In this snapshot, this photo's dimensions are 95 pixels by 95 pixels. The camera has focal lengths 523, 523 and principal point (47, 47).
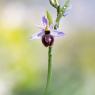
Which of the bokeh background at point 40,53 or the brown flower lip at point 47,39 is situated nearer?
the brown flower lip at point 47,39

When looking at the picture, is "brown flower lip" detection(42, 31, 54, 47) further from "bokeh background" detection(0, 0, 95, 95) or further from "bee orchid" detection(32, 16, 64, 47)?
"bokeh background" detection(0, 0, 95, 95)

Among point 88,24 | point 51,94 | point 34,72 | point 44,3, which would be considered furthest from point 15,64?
point 44,3

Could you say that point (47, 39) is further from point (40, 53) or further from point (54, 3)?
point (40, 53)

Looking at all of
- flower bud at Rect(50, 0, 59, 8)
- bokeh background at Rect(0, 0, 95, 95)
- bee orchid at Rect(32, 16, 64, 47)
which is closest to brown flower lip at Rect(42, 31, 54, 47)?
bee orchid at Rect(32, 16, 64, 47)

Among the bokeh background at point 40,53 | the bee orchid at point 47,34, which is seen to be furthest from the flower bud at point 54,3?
the bokeh background at point 40,53

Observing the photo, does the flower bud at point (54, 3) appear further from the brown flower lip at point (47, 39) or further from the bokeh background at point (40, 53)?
the bokeh background at point (40, 53)

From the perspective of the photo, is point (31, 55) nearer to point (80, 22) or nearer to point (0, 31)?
point (0, 31)
